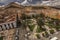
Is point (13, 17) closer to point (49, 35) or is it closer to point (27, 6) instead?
point (27, 6)

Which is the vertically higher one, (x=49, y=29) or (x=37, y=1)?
(x=37, y=1)

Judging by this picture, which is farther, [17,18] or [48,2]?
[48,2]

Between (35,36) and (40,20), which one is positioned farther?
(40,20)

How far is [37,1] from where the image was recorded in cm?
614

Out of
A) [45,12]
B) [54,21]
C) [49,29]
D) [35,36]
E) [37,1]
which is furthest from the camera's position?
[37,1]

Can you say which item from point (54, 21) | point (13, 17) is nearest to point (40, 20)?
point (54, 21)

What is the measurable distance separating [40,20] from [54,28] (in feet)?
1.49

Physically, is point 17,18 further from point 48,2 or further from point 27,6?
point 48,2

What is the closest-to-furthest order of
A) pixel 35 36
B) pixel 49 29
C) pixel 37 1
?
pixel 35 36
pixel 49 29
pixel 37 1

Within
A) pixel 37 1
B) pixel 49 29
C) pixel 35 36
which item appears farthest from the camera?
pixel 37 1

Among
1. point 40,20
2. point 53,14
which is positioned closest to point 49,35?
point 40,20

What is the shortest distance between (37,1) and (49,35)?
1674 millimetres

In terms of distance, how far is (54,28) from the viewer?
501 cm

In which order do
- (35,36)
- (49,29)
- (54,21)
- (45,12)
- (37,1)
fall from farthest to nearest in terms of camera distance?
(37,1), (45,12), (54,21), (49,29), (35,36)
